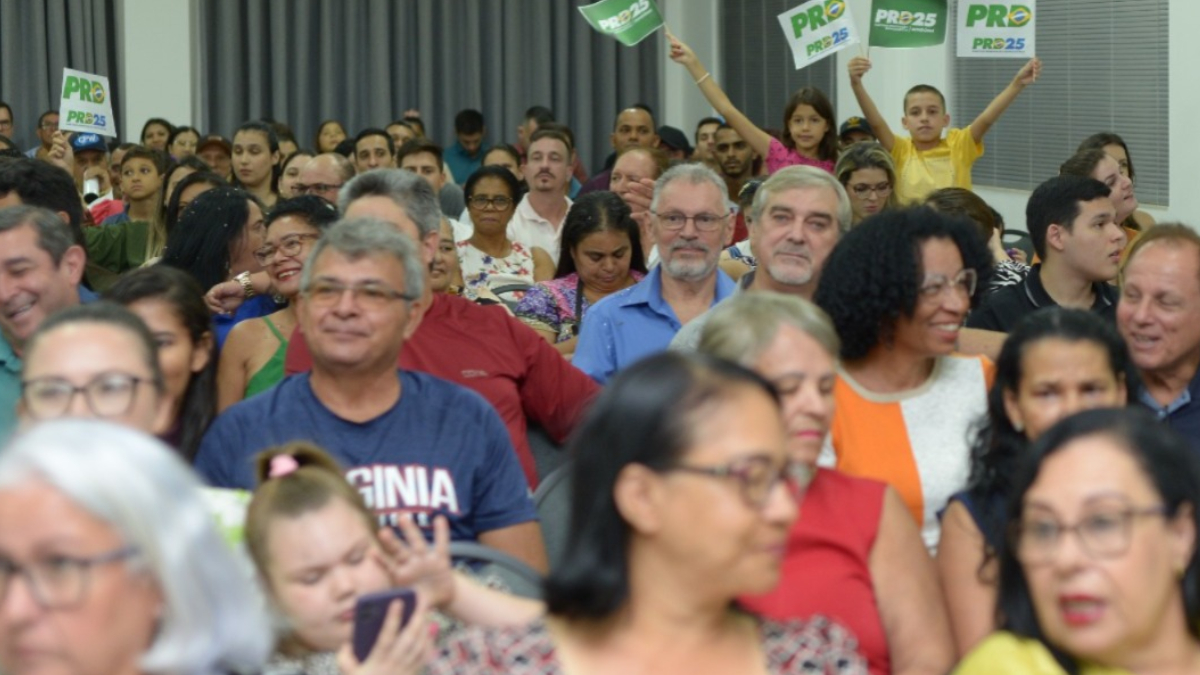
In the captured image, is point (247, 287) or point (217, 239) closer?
point (247, 287)

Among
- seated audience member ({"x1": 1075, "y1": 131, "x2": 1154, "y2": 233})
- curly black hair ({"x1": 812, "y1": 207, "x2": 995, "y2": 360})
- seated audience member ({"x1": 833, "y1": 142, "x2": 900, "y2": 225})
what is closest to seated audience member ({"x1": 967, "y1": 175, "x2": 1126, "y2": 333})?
curly black hair ({"x1": 812, "y1": 207, "x2": 995, "y2": 360})

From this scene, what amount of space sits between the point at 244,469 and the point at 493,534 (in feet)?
1.50

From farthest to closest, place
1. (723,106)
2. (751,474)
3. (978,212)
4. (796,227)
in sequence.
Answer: (723,106), (978,212), (796,227), (751,474)

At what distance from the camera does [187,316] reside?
341 centimetres

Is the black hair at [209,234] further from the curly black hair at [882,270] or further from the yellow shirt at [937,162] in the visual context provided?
the yellow shirt at [937,162]

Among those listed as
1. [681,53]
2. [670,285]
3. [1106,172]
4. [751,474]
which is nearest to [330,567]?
[751,474]

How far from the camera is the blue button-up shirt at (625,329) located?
4.39 meters

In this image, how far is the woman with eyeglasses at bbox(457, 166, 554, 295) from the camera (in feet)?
22.4

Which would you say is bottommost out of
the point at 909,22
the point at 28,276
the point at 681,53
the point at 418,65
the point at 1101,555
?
the point at 1101,555

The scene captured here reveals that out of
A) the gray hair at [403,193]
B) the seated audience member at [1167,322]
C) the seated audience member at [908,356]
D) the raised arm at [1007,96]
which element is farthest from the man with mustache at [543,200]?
the seated audience member at [908,356]

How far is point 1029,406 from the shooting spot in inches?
114

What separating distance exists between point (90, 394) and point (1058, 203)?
3070mm

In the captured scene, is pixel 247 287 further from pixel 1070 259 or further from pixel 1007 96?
pixel 1007 96

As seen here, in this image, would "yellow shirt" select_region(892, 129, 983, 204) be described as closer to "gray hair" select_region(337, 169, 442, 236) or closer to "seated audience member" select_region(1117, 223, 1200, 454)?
"gray hair" select_region(337, 169, 442, 236)
